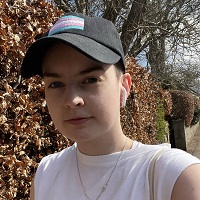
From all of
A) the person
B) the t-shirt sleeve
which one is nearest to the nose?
the person

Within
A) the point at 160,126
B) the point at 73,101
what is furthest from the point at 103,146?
the point at 160,126

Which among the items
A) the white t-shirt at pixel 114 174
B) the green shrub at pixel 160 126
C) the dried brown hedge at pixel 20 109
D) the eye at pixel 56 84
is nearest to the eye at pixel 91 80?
the eye at pixel 56 84

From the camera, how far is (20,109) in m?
2.70

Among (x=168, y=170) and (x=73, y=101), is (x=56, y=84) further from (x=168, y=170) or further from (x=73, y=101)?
(x=168, y=170)

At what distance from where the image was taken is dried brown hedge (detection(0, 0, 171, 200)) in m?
2.60

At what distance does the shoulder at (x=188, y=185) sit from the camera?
3.59ft

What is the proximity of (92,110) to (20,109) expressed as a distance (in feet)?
4.95

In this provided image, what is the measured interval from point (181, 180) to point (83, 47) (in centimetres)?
61

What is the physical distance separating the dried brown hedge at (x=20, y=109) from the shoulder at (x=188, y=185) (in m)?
1.71

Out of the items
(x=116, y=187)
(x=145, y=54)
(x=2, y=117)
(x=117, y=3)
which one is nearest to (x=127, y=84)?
(x=116, y=187)

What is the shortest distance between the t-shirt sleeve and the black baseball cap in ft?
1.45

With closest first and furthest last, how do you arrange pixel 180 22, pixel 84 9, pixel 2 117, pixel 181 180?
1. pixel 181 180
2. pixel 2 117
3. pixel 84 9
4. pixel 180 22

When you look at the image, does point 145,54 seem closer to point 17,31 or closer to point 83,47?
point 17,31

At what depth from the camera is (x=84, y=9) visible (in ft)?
25.8
